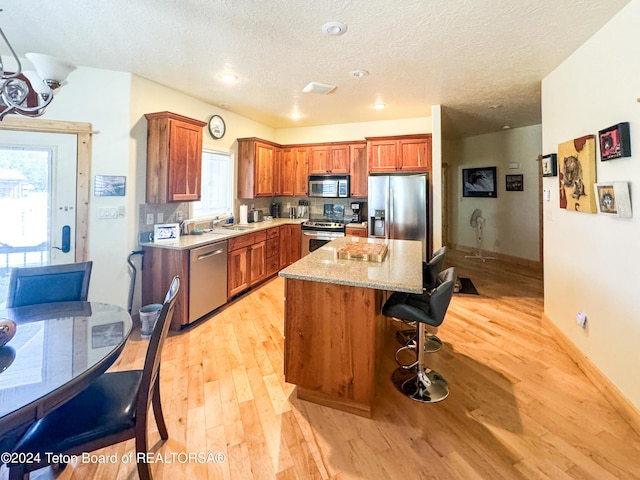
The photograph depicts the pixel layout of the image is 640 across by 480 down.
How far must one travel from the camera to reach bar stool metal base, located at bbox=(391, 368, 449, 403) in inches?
84.2

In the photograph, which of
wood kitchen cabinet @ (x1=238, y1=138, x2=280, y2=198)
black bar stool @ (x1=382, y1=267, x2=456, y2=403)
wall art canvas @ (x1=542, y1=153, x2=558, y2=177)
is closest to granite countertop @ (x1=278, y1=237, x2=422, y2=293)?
black bar stool @ (x1=382, y1=267, x2=456, y2=403)

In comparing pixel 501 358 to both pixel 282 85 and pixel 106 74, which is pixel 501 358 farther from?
pixel 106 74

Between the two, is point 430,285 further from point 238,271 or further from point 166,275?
point 166,275

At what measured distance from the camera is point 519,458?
1.64 metres

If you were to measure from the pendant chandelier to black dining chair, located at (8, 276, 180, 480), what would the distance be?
1.28 metres

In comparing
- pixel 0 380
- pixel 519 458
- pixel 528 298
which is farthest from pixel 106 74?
pixel 528 298

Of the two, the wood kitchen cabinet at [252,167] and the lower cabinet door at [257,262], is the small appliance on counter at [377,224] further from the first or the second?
the wood kitchen cabinet at [252,167]

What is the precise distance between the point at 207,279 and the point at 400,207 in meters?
2.91

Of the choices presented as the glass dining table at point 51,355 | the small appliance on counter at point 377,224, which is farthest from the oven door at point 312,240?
the glass dining table at point 51,355

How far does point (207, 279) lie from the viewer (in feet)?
11.3

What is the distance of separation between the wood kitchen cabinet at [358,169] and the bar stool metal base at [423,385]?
3494 millimetres

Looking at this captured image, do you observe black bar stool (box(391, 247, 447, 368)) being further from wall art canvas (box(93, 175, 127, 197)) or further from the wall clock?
the wall clock

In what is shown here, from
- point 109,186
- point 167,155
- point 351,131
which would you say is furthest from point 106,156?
point 351,131

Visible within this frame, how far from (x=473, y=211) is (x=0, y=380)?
7.76 meters
